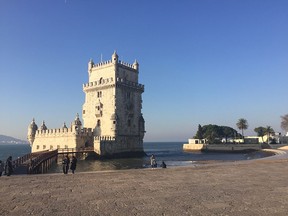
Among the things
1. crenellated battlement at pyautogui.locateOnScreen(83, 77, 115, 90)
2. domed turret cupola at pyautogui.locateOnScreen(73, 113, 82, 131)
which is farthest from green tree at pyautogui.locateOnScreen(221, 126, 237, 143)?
domed turret cupola at pyautogui.locateOnScreen(73, 113, 82, 131)

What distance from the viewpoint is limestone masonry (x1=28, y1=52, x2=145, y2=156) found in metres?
59.1

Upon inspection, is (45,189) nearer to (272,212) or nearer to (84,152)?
(272,212)

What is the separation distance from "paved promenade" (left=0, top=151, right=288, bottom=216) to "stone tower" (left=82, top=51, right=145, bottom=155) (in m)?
42.8

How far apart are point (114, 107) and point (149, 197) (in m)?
49.3

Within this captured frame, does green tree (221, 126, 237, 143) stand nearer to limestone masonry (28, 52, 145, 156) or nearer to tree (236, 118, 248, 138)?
tree (236, 118, 248, 138)

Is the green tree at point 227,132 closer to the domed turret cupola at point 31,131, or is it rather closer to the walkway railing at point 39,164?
the domed turret cupola at point 31,131

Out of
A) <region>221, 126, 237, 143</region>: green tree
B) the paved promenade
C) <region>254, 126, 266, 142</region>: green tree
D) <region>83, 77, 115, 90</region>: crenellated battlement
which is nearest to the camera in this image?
the paved promenade

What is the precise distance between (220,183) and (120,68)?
167 ft

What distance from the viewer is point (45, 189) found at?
12891mm

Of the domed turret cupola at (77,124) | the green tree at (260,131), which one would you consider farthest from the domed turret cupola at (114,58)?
the green tree at (260,131)

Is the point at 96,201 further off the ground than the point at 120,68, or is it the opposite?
the point at 120,68

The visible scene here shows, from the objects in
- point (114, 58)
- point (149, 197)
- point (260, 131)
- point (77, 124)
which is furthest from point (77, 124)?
point (260, 131)

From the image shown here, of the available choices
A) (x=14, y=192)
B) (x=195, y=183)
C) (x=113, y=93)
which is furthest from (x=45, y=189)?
(x=113, y=93)

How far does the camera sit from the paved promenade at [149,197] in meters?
9.03
